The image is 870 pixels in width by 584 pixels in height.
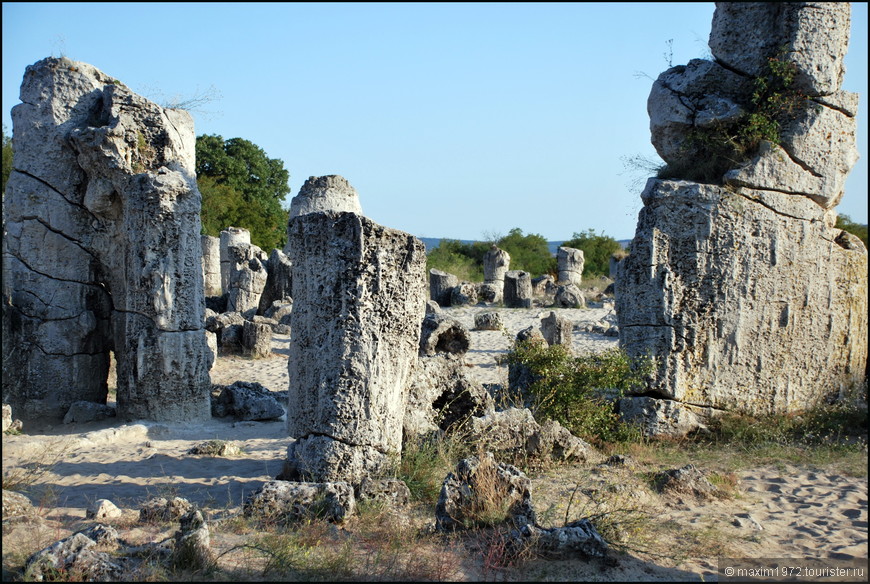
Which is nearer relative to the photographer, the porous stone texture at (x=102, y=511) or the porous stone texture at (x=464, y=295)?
the porous stone texture at (x=102, y=511)

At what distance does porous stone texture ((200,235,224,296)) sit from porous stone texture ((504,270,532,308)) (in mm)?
8671

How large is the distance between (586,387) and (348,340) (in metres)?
3.05

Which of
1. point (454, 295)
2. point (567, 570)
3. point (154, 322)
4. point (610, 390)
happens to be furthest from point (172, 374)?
point (454, 295)

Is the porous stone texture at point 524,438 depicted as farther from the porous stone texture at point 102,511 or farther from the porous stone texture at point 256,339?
the porous stone texture at point 256,339

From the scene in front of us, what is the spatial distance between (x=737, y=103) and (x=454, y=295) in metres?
14.6

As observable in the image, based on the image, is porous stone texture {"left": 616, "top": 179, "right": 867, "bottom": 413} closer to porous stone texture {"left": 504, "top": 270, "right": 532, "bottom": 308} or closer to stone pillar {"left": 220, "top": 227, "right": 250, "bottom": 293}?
porous stone texture {"left": 504, "top": 270, "right": 532, "bottom": 308}

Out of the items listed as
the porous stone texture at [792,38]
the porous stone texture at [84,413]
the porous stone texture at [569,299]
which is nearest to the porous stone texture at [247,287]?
the porous stone texture at [569,299]

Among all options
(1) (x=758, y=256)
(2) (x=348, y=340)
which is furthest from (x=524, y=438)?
(1) (x=758, y=256)

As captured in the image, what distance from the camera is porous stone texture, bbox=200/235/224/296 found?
2175 cm

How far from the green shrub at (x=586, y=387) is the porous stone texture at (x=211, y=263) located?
1571cm

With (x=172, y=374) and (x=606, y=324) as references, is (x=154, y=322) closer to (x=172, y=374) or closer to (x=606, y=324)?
(x=172, y=374)

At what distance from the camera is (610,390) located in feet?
26.1

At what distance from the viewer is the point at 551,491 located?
6.07 m

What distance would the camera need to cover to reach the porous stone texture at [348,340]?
552 centimetres
